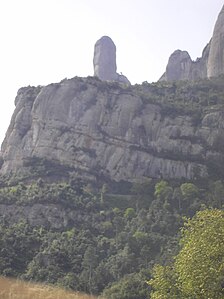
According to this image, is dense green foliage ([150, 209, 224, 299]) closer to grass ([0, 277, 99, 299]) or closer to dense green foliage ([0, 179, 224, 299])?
grass ([0, 277, 99, 299])

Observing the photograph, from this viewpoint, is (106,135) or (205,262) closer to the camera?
(205,262)

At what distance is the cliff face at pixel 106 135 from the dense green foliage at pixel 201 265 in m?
70.7

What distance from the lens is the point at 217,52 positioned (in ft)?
468

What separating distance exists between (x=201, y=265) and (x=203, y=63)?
14201 cm

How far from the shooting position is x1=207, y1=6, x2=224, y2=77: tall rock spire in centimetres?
14138

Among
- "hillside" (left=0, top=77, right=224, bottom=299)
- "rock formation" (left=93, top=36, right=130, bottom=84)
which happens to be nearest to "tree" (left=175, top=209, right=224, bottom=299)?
"hillside" (left=0, top=77, right=224, bottom=299)

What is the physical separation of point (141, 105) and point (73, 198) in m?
34.7

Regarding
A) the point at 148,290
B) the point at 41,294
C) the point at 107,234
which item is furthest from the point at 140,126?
the point at 41,294

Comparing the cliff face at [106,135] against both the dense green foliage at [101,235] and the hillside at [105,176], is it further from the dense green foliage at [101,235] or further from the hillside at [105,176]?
the dense green foliage at [101,235]

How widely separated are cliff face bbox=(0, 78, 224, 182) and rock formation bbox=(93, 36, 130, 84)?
6312 centimetres

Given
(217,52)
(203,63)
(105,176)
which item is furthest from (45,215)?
(203,63)

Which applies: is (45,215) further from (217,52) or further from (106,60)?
(106,60)

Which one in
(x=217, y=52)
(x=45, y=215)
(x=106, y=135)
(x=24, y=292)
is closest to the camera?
(x=24, y=292)

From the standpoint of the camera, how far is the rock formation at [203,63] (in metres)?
142
